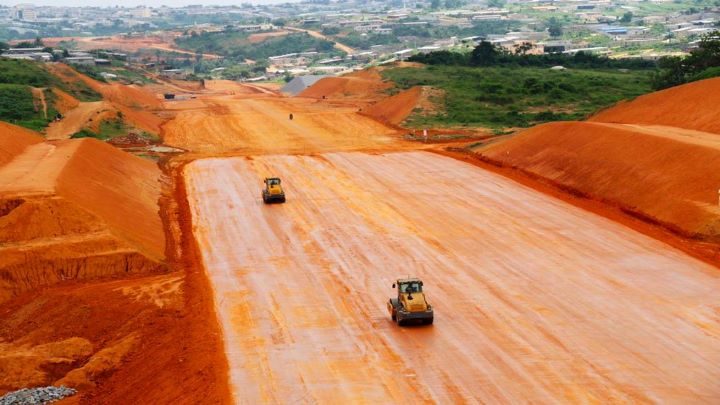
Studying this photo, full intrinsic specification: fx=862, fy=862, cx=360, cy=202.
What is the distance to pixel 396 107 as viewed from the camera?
89125 mm

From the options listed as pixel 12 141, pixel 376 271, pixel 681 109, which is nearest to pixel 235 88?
pixel 12 141

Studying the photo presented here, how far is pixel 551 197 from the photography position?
47.4 metres

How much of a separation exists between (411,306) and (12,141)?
35.7 meters

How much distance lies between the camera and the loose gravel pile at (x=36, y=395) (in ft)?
76.9

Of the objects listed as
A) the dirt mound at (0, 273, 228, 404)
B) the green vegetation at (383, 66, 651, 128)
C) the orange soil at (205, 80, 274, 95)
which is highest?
the dirt mound at (0, 273, 228, 404)

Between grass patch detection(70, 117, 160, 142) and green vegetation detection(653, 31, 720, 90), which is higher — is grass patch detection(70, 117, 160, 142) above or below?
below

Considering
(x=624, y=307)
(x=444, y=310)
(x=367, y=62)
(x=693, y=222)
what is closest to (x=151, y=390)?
(x=444, y=310)

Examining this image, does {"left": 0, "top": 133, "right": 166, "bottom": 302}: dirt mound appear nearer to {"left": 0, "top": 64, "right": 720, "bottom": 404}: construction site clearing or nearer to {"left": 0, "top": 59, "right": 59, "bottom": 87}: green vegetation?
{"left": 0, "top": 64, "right": 720, "bottom": 404}: construction site clearing

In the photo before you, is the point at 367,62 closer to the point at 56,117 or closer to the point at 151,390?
the point at 56,117

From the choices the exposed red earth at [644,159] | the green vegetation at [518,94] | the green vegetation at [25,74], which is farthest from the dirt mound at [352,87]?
the exposed red earth at [644,159]

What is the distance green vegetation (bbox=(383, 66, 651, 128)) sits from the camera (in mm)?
81625

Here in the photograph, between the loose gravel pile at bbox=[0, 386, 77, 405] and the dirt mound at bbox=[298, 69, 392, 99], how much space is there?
283 feet

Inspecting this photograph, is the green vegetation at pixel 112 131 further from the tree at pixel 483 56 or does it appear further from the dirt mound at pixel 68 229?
the tree at pixel 483 56

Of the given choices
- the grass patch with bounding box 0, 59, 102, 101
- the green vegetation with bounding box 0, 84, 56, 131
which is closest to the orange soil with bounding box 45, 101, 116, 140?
the green vegetation with bounding box 0, 84, 56, 131
